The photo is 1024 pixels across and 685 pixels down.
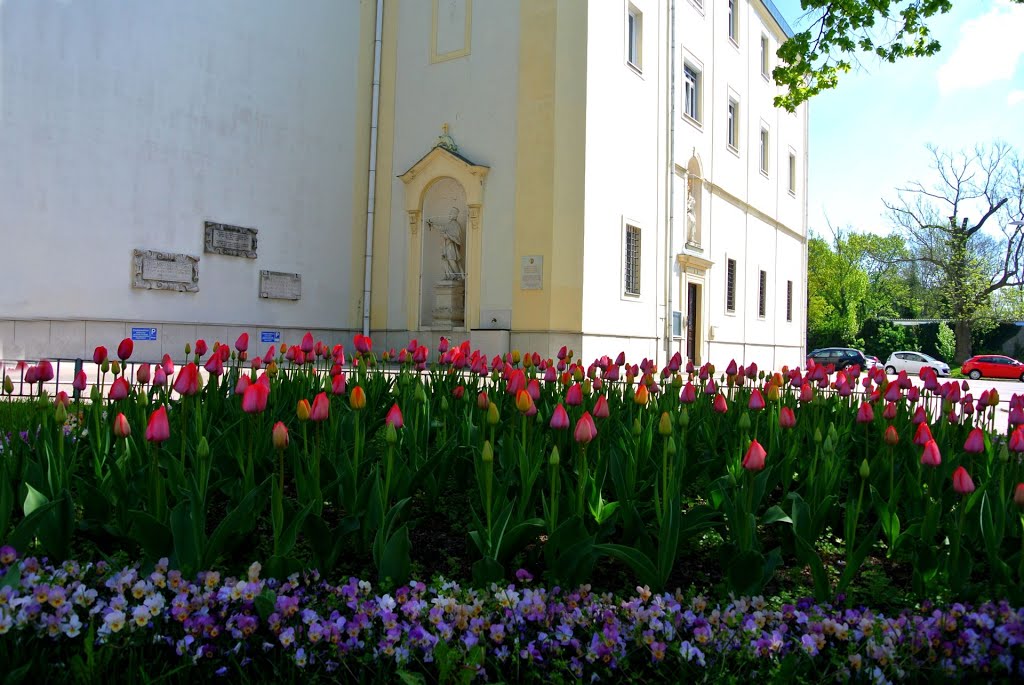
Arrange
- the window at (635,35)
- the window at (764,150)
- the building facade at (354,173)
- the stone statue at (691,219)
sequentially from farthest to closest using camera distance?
1. the window at (764,150)
2. the stone statue at (691,219)
3. the window at (635,35)
4. the building facade at (354,173)

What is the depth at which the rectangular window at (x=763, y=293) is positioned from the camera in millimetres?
27833

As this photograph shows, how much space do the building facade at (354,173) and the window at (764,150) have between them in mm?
A: 6417

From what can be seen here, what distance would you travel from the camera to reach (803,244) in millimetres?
32469

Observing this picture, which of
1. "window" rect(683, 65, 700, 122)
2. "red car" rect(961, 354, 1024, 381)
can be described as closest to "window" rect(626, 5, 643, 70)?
"window" rect(683, 65, 700, 122)

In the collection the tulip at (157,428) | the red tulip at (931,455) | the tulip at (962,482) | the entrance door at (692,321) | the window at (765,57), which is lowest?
the tulip at (962,482)

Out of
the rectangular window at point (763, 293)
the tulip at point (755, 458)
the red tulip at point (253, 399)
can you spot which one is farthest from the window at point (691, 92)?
the red tulip at point (253, 399)

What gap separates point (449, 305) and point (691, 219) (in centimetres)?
762

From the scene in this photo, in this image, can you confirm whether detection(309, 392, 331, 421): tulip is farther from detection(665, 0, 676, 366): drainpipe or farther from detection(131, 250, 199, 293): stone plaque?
detection(665, 0, 676, 366): drainpipe

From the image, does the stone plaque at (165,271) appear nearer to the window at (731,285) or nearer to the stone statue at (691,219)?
the stone statue at (691,219)

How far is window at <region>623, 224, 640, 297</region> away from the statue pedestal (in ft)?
12.9

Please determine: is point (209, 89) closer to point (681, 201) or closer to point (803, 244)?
point (681, 201)

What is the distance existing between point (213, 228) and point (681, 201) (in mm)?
11668

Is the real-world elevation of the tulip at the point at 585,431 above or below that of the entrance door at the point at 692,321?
below

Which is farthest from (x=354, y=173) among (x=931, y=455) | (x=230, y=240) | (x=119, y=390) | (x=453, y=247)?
(x=931, y=455)
